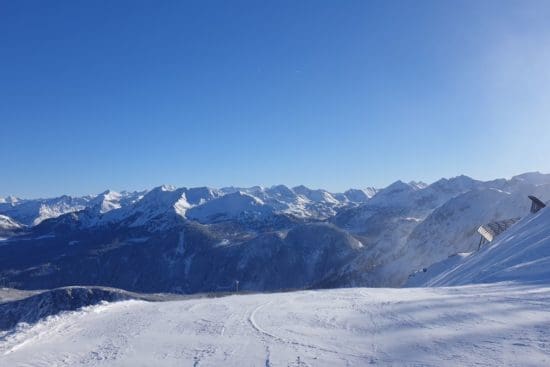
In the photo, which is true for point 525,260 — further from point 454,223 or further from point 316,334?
point 454,223

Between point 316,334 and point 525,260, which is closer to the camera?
point 316,334

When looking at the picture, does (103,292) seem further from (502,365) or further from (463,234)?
(502,365)

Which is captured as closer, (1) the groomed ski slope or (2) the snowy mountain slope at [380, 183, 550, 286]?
(1) the groomed ski slope

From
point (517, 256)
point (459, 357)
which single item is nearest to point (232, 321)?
point (459, 357)

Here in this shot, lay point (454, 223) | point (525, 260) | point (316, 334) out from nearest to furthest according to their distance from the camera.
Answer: point (316, 334)
point (525, 260)
point (454, 223)

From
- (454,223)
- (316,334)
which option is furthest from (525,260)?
(454,223)

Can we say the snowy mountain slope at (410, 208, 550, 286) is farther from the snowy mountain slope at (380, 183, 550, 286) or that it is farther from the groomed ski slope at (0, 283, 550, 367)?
the snowy mountain slope at (380, 183, 550, 286)

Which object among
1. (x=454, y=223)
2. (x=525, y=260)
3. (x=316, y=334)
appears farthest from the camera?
(x=454, y=223)

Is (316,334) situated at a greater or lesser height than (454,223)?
greater

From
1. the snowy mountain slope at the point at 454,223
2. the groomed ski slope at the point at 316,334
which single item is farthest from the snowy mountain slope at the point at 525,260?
the snowy mountain slope at the point at 454,223

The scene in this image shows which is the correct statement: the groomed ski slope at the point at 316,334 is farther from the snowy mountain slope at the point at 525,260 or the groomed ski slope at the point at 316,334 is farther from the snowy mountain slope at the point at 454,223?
the snowy mountain slope at the point at 454,223

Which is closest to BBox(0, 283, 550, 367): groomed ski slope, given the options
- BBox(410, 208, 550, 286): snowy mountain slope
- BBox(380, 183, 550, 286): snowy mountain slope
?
BBox(410, 208, 550, 286): snowy mountain slope
